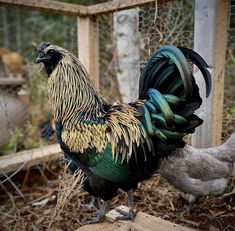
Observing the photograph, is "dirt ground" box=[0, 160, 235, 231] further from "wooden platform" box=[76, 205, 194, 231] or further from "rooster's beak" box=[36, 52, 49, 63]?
"rooster's beak" box=[36, 52, 49, 63]

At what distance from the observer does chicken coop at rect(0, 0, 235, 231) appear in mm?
1796

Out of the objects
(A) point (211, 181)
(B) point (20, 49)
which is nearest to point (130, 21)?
(A) point (211, 181)

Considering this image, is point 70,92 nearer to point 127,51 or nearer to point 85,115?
point 85,115

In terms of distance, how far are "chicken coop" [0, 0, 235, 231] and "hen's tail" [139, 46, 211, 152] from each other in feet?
1.58

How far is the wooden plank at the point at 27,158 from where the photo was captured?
2.35 metres

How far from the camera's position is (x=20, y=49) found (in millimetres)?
7289

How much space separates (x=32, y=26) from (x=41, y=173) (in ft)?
16.6

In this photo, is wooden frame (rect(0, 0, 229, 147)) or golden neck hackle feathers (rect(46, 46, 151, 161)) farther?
wooden frame (rect(0, 0, 229, 147))

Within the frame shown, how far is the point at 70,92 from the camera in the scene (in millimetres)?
1590

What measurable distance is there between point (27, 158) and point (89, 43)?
1170 mm

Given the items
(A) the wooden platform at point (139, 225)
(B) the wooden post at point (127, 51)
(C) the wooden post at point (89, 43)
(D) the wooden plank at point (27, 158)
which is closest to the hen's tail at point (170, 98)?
(A) the wooden platform at point (139, 225)

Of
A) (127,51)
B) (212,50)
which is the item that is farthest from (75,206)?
(127,51)

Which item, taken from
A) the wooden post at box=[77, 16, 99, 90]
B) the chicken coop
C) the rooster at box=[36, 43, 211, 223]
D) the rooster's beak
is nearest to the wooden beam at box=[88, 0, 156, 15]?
the chicken coop

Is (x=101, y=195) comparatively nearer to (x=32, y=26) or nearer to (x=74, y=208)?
(x=74, y=208)
